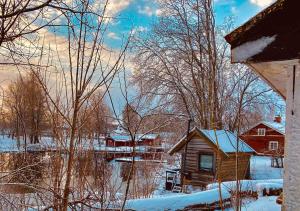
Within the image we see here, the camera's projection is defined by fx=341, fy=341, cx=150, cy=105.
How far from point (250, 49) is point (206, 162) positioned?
15.4 meters

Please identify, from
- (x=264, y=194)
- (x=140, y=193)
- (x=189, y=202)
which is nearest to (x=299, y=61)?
(x=189, y=202)

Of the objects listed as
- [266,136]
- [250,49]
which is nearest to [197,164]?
[250,49]

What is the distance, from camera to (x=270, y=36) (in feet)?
5.41

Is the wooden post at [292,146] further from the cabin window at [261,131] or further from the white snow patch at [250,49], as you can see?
the cabin window at [261,131]

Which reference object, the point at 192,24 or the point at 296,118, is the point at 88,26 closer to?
the point at 296,118

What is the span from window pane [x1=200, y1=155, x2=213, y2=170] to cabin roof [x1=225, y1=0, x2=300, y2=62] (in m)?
15.1

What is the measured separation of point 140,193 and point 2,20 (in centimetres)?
567

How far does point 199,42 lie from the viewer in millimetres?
21188

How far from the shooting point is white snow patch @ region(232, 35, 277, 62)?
5.44 feet

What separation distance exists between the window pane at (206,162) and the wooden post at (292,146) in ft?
49.8

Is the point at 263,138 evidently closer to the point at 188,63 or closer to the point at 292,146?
the point at 188,63

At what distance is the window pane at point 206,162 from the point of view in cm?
1648

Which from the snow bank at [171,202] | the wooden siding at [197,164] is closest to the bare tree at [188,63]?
the wooden siding at [197,164]

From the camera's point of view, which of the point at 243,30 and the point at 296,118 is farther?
the point at 243,30
